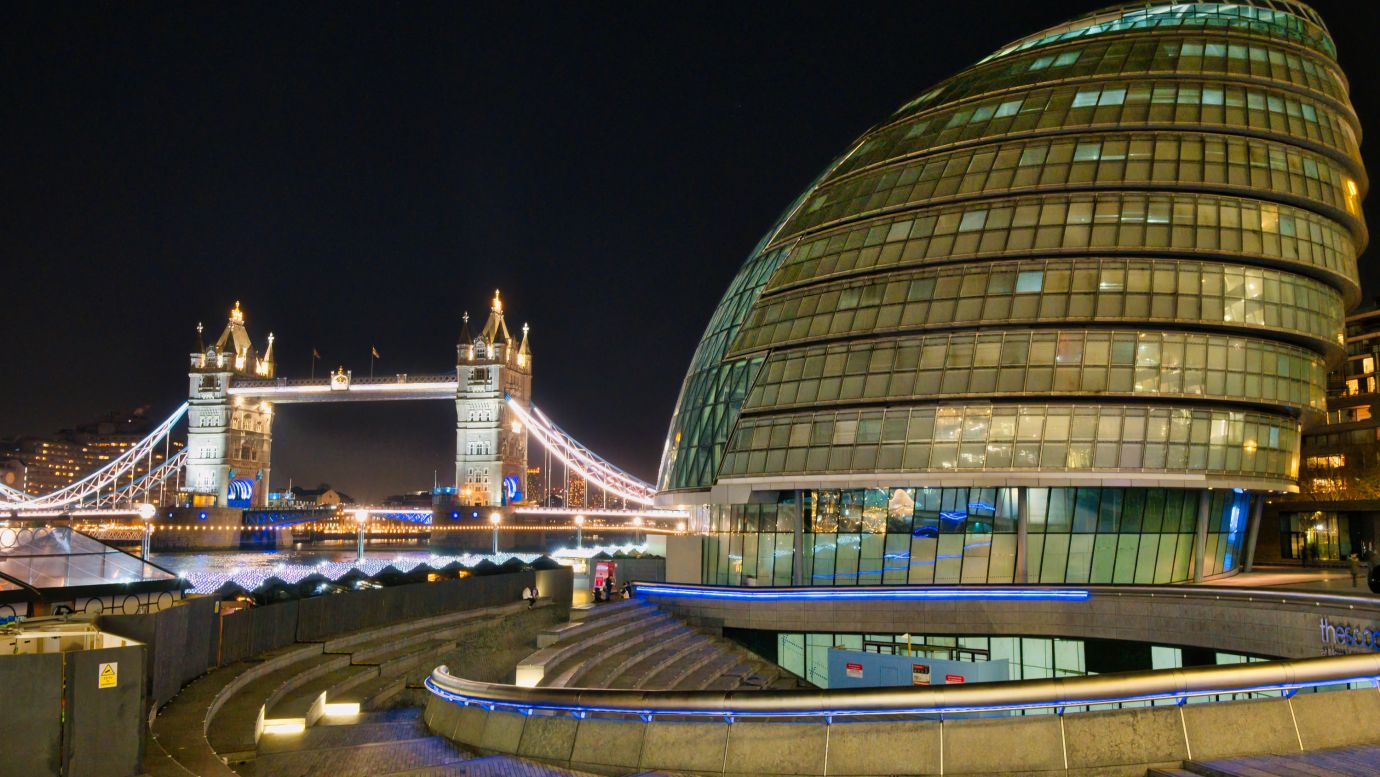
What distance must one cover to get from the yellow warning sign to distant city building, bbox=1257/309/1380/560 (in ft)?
172

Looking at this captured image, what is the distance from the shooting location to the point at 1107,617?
3678 centimetres

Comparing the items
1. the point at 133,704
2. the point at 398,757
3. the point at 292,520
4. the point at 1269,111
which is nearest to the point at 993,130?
the point at 1269,111

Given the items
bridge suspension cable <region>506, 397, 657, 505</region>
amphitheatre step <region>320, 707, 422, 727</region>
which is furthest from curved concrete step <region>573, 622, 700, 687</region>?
bridge suspension cable <region>506, 397, 657, 505</region>

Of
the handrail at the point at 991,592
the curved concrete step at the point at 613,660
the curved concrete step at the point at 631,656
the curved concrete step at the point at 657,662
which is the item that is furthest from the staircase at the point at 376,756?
the handrail at the point at 991,592

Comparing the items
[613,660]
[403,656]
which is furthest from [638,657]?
[403,656]

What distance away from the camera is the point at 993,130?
1885 inches

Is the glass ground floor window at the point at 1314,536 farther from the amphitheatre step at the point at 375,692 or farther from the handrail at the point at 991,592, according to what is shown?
the amphitheatre step at the point at 375,692

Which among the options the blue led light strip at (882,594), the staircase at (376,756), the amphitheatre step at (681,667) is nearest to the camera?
the staircase at (376,756)

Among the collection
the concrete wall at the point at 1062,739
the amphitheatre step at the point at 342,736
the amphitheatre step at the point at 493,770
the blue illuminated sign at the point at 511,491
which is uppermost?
the blue illuminated sign at the point at 511,491

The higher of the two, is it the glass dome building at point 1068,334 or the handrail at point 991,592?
the glass dome building at point 1068,334

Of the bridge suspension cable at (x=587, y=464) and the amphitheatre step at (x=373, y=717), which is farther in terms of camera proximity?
the bridge suspension cable at (x=587, y=464)

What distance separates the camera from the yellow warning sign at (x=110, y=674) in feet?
40.4

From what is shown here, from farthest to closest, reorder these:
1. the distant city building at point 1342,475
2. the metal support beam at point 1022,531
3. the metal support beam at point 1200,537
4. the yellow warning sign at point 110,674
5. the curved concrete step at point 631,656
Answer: the distant city building at point 1342,475, the metal support beam at point 1200,537, the metal support beam at point 1022,531, the curved concrete step at point 631,656, the yellow warning sign at point 110,674

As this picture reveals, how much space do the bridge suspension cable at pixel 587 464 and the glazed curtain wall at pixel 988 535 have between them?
111 metres
